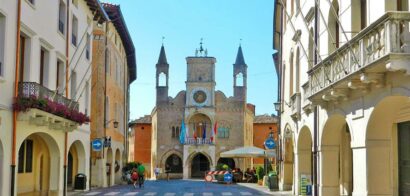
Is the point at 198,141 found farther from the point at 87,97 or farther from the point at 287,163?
the point at 87,97

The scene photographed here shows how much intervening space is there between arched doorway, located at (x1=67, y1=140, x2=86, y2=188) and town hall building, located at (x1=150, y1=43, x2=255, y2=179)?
121 feet

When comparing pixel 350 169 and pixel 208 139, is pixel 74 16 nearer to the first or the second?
pixel 350 169

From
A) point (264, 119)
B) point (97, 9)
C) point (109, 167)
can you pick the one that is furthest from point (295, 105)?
point (264, 119)

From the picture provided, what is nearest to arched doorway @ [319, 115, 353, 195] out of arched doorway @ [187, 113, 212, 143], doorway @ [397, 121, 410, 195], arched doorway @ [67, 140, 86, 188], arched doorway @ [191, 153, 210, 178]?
doorway @ [397, 121, 410, 195]

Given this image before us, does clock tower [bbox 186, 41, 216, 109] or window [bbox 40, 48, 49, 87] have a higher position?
clock tower [bbox 186, 41, 216, 109]

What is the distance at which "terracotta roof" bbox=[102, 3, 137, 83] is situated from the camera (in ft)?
125

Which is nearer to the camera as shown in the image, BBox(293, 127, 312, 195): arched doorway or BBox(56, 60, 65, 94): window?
BBox(56, 60, 65, 94): window

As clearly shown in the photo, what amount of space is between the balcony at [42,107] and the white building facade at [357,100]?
8.03 meters

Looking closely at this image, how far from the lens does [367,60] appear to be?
12.9m

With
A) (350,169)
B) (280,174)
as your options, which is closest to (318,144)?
(350,169)

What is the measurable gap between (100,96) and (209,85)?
34.6 meters

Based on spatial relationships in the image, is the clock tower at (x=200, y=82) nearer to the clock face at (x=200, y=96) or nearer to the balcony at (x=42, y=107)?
the clock face at (x=200, y=96)

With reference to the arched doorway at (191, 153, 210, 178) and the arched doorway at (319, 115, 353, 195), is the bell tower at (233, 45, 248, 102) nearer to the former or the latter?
the arched doorway at (191, 153, 210, 178)

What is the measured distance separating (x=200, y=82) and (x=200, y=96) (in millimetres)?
1598
